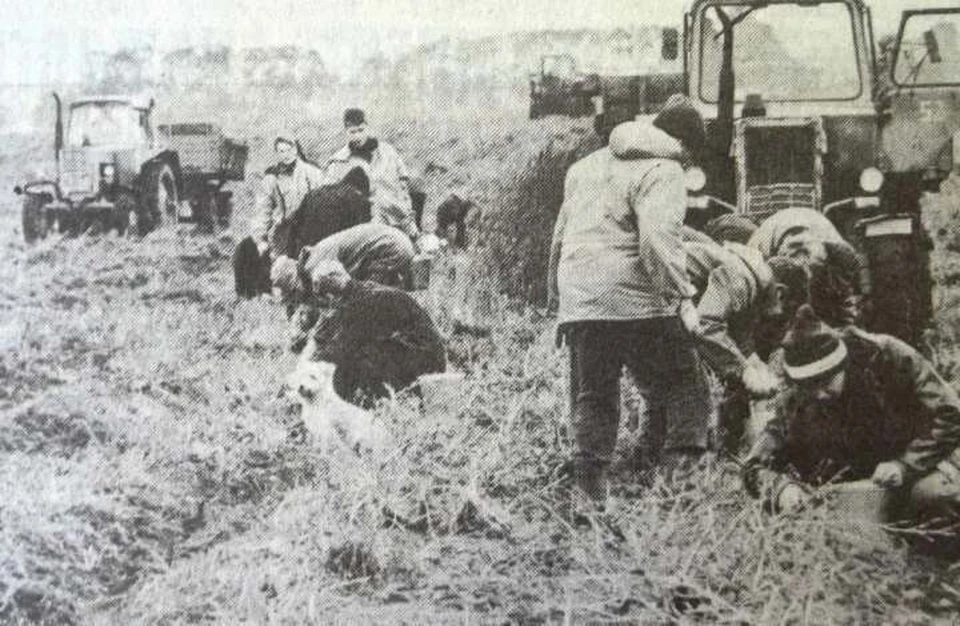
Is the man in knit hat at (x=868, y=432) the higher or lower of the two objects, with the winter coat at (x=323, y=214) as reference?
lower

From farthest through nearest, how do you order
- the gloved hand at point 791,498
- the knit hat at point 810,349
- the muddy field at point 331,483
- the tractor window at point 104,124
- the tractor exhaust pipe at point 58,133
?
1. the tractor window at point 104,124
2. the tractor exhaust pipe at point 58,133
3. the knit hat at point 810,349
4. the gloved hand at point 791,498
5. the muddy field at point 331,483

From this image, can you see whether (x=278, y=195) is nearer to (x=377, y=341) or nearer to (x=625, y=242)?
(x=377, y=341)

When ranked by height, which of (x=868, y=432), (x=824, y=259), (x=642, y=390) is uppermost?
(x=824, y=259)

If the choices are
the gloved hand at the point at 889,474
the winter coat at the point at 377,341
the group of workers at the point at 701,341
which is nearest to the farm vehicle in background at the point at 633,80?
the group of workers at the point at 701,341

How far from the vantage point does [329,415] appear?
151 inches

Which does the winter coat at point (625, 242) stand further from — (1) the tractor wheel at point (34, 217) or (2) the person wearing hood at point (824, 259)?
(1) the tractor wheel at point (34, 217)

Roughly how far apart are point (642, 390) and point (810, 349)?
2.18ft

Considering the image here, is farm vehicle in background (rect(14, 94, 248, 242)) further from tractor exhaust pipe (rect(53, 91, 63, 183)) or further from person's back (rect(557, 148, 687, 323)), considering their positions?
person's back (rect(557, 148, 687, 323))

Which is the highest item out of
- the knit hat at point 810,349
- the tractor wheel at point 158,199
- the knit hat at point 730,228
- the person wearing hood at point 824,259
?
the tractor wheel at point 158,199

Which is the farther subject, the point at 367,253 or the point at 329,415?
the point at 367,253

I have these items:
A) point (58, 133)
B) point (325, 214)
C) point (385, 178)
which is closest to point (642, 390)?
point (385, 178)

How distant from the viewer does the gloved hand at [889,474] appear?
3.70 metres

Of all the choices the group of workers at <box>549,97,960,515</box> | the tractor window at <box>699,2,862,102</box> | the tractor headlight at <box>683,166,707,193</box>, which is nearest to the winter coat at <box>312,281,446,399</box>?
the group of workers at <box>549,97,960,515</box>

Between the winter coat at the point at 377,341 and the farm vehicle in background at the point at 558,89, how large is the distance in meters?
0.92
